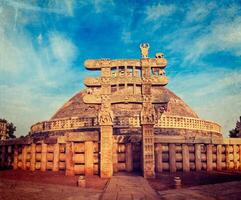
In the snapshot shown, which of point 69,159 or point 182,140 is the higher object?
point 182,140

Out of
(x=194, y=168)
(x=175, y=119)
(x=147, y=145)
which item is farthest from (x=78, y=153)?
(x=175, y=119)

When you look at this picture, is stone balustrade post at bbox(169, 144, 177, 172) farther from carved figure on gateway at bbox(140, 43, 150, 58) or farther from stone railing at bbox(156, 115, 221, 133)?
stone railing at bbox(156, 115, 221, 133)

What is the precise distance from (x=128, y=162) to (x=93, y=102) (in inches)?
118

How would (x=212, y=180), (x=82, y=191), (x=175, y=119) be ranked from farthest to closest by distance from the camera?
(x=175, y=119) → (x=212, y=180) → (x=82, y=191)

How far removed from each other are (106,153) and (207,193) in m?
4.31

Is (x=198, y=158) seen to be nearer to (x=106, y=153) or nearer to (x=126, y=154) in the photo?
(x=126, y=154)

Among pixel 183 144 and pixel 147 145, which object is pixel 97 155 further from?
pixel 183 144

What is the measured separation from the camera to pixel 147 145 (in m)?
9.33

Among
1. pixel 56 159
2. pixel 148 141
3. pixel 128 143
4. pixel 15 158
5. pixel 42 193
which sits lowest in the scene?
pixel 42 193

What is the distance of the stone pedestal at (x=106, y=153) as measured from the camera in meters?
9.20

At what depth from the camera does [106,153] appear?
9398 millimetres

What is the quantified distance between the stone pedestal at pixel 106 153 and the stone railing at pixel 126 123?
7.15 meters

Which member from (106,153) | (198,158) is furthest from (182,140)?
(106,153)

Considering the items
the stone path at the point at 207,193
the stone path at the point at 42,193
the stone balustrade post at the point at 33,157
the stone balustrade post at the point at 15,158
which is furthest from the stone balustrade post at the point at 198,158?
the stone balustrade post at the point at 15,158
